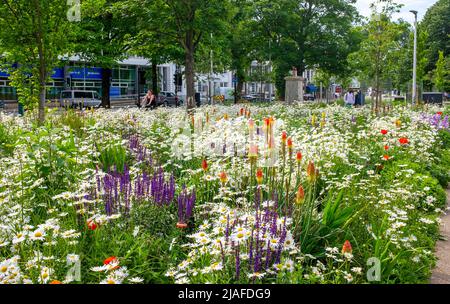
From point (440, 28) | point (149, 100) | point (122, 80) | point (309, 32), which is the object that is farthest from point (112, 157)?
point (440, 28)

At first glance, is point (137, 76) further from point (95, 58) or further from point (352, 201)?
point (352, 201)

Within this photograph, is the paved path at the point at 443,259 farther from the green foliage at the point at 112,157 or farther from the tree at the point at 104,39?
the tree at the point at 104,39

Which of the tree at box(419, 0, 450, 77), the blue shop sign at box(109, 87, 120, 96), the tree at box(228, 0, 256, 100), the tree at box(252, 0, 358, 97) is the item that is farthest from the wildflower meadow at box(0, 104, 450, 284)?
the tree at box(419, 0, 450, 77)

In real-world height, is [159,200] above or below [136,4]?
below

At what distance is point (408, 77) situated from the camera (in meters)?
51.1

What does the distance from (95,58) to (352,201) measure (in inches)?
891

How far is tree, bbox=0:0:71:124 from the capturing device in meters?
12.5

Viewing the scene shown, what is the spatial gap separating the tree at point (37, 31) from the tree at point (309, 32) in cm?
2410

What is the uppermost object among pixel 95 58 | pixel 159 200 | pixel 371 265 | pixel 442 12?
pixel 442 12

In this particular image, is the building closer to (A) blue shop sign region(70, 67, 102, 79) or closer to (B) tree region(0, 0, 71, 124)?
(A) blue shop sign region(70, 67, 102, 79)

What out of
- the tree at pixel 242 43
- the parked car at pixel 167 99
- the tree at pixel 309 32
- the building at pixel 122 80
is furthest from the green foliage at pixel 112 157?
the building at pixel 122 80

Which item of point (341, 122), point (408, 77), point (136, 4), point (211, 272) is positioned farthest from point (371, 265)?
point (408, 77)

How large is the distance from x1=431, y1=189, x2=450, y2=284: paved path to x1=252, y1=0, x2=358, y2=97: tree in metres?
30.9
